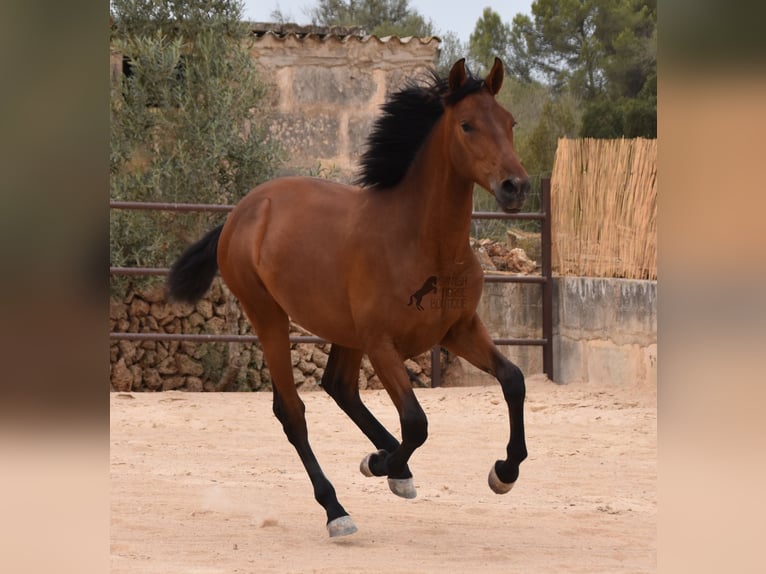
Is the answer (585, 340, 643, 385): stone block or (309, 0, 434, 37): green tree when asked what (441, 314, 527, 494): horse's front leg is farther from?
(309, 0, 434, 37): green tree

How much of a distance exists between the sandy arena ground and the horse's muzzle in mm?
1423

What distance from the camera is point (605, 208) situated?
32.1ft

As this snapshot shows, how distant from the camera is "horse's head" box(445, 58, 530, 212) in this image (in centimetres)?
399

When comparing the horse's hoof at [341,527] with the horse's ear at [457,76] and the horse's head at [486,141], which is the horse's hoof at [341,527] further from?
the horse's ear at [457,76]

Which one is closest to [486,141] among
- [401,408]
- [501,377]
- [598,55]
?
[501,377]

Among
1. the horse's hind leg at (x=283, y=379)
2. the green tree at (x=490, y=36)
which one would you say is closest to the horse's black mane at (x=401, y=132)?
the horse's hind leg at (x=283, y=379)

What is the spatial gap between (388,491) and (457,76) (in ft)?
8.90

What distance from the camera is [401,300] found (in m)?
4.42

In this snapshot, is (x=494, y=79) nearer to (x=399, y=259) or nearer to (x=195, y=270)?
(x=399, y=259)

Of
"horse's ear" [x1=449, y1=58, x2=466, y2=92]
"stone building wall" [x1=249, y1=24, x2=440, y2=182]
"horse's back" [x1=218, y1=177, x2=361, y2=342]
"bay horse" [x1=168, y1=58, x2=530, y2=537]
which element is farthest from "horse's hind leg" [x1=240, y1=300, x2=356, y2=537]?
"stone building wall" [x1=249, y1=24, x2=440, y2=182]

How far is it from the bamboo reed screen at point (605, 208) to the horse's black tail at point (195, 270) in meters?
4.55
